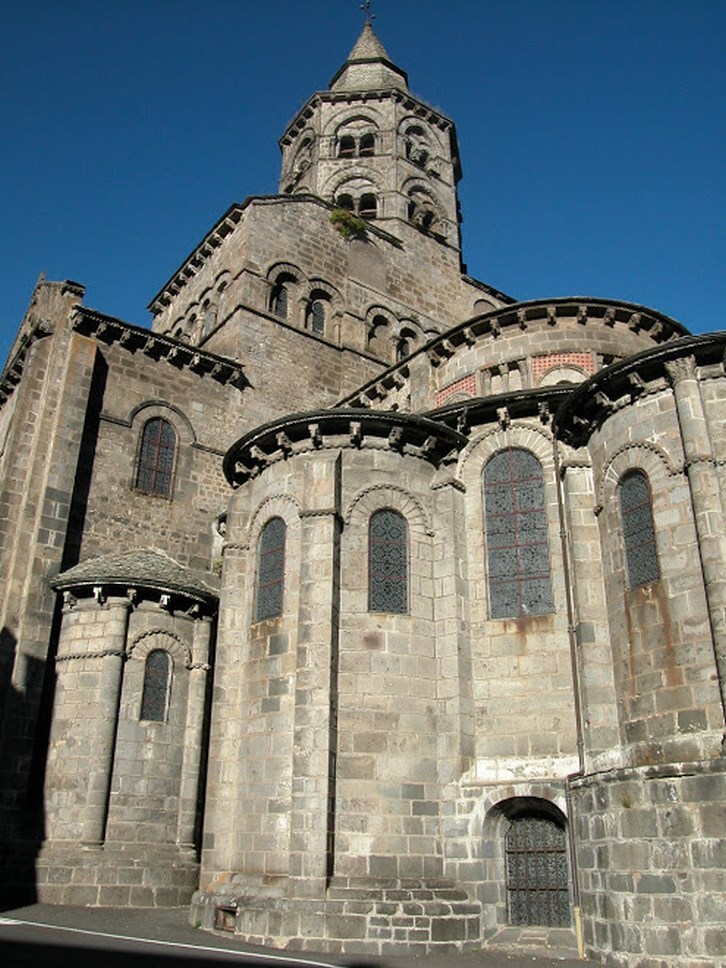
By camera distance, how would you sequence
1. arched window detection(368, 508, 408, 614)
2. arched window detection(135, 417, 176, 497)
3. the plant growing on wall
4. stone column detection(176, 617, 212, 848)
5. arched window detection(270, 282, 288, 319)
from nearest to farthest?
arched window detection(368, 508, 408, 614) → stone column detection(176, 617, 212, 848) → arched window detection(135, 417, 176, 497) → arched window detection(270, 282, 288, 319) → the plant growing on wall

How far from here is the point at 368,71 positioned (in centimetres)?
3797

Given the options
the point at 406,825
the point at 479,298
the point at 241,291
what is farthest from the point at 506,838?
the point at 479,298

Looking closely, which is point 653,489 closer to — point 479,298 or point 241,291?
point 241,291

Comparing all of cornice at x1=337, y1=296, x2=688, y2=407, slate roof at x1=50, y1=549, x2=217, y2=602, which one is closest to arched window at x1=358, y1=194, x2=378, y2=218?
cornice at x1=337, y1=296, x2=688, y2=407

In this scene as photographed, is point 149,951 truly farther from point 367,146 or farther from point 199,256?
point 367,146

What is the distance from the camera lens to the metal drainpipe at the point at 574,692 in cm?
1238

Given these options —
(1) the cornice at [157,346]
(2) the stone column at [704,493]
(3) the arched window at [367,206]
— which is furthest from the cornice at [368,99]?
(2) the stone column at [704,493]

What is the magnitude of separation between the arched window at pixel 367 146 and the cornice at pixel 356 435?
21.6 metres

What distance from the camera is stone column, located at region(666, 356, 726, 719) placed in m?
11.4

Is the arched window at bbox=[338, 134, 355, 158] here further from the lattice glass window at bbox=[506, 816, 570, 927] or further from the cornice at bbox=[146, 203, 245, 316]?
the lattice glass window at bbox=[506, 816, 570, 927]

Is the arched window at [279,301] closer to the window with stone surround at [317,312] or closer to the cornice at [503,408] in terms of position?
the window with stone surround at [317,312]

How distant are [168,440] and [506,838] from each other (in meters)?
13.2

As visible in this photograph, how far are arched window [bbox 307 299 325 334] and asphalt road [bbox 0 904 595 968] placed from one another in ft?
58.8

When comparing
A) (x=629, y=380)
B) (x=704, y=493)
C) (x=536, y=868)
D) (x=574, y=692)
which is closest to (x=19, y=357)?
(x=629, y=380)
